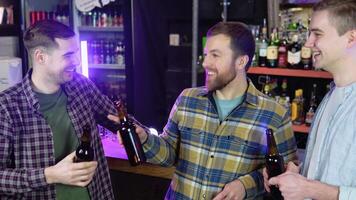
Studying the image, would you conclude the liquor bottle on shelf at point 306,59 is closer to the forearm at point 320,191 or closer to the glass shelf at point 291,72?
the glass shelf at point 291,72

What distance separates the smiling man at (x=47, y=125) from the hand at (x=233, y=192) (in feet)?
1.76

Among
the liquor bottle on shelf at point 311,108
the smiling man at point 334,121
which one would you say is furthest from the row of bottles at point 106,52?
the smiling man at point 334,121

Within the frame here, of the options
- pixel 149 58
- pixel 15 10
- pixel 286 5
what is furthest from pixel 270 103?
pixel 15 10

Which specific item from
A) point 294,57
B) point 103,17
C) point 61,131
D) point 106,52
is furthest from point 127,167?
point 103,17

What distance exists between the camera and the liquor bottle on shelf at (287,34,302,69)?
2979 mm

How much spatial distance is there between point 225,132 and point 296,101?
149 centimetres

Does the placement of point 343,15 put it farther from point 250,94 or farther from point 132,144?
point 132,144

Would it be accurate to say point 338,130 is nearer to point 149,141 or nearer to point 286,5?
point 149,141

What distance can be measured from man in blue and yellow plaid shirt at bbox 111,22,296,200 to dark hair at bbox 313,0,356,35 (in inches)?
21.0

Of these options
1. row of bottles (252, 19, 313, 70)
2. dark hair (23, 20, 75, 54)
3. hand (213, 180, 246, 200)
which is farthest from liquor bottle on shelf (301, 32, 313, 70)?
dark hair (23, 20, 75, 54)

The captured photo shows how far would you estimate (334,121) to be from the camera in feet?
4.57

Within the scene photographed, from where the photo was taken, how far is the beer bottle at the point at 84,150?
1742 mm

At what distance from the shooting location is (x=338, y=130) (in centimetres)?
136

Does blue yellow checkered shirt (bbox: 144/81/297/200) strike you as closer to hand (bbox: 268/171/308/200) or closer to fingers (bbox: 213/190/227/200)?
fingers (bbox: 213/190/227/200)
